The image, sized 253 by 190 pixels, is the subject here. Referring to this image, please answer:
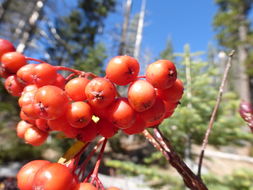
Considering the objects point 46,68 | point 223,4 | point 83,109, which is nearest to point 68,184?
point 83,109

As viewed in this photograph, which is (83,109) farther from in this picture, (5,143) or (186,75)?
(5,143)

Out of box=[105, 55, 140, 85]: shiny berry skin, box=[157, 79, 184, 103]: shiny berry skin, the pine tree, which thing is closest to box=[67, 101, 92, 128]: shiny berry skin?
box=[105, 55, 140, 85]: shiny berry skin

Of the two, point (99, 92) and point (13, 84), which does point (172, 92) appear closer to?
point (99, 92)

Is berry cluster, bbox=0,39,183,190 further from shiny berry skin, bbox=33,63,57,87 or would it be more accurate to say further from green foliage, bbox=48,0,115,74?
Answer: green foliage, bbox=48,0,115,74

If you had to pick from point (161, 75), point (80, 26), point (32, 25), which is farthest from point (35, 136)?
point (80, 26)

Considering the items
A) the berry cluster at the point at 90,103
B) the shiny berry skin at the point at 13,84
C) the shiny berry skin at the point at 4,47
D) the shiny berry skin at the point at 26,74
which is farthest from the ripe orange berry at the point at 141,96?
the shiny berry skin at the point at 4,47

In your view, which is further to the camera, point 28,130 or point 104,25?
point 104,25

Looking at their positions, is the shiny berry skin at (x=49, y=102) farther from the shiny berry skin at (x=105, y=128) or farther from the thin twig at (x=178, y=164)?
the thin twig at (x=178, y=164)
